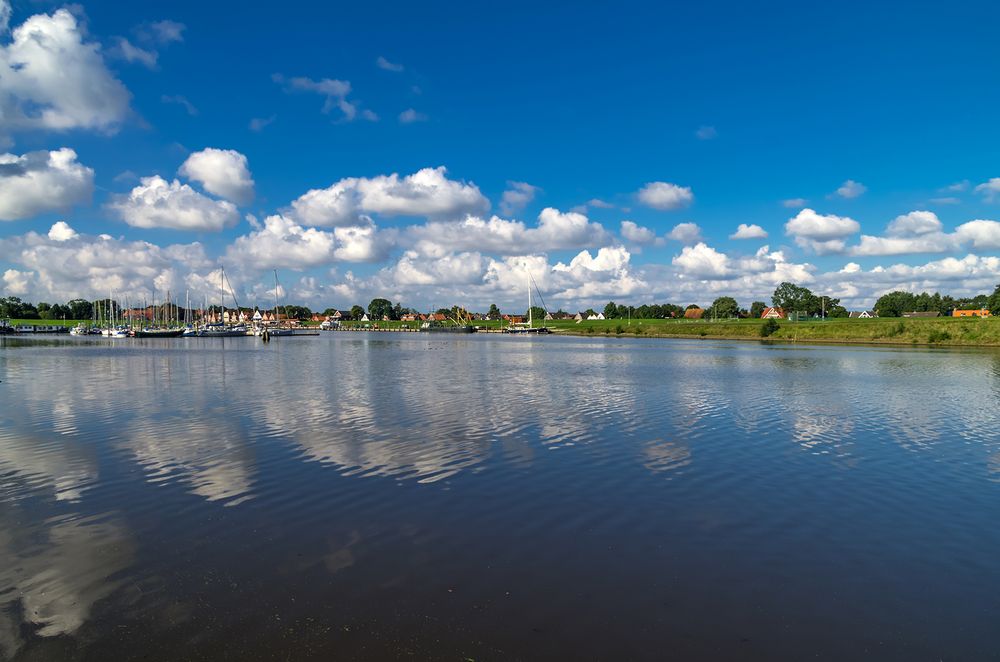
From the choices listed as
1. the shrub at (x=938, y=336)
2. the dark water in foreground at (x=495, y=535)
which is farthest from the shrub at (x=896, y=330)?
the dark water in foreground at (x=495, y=535)

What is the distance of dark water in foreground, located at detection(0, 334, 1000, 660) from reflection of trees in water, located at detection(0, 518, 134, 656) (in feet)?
0.16

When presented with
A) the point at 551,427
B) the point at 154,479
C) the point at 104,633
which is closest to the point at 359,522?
the point at 104,633

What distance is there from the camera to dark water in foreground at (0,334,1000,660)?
8.27 m

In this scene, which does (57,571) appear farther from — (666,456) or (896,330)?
(896,330)

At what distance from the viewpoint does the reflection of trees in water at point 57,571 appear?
27.7ft

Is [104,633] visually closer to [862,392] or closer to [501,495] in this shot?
[501,495]

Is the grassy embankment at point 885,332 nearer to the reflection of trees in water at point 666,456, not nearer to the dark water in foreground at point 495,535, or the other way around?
the dark water in foreground at point 495,535

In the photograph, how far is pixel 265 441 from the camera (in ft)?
68.9

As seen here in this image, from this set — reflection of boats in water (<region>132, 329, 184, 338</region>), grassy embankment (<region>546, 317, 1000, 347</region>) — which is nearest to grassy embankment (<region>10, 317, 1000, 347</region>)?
grassy embankment (<region>546, 317, 1000, 347</region>)

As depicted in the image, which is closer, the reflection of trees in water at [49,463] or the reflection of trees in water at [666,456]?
the reflection of trees in water at [49,463]

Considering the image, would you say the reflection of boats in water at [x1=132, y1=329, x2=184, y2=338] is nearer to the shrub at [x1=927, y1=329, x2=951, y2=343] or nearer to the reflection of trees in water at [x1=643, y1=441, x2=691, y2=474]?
the reflection of trees in water at [x1=643, y1=441, x2=691, y2=474]

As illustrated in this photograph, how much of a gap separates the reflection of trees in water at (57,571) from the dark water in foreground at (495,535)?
49 mm

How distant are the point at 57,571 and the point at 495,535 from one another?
25.0 feet

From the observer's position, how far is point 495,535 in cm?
1212
